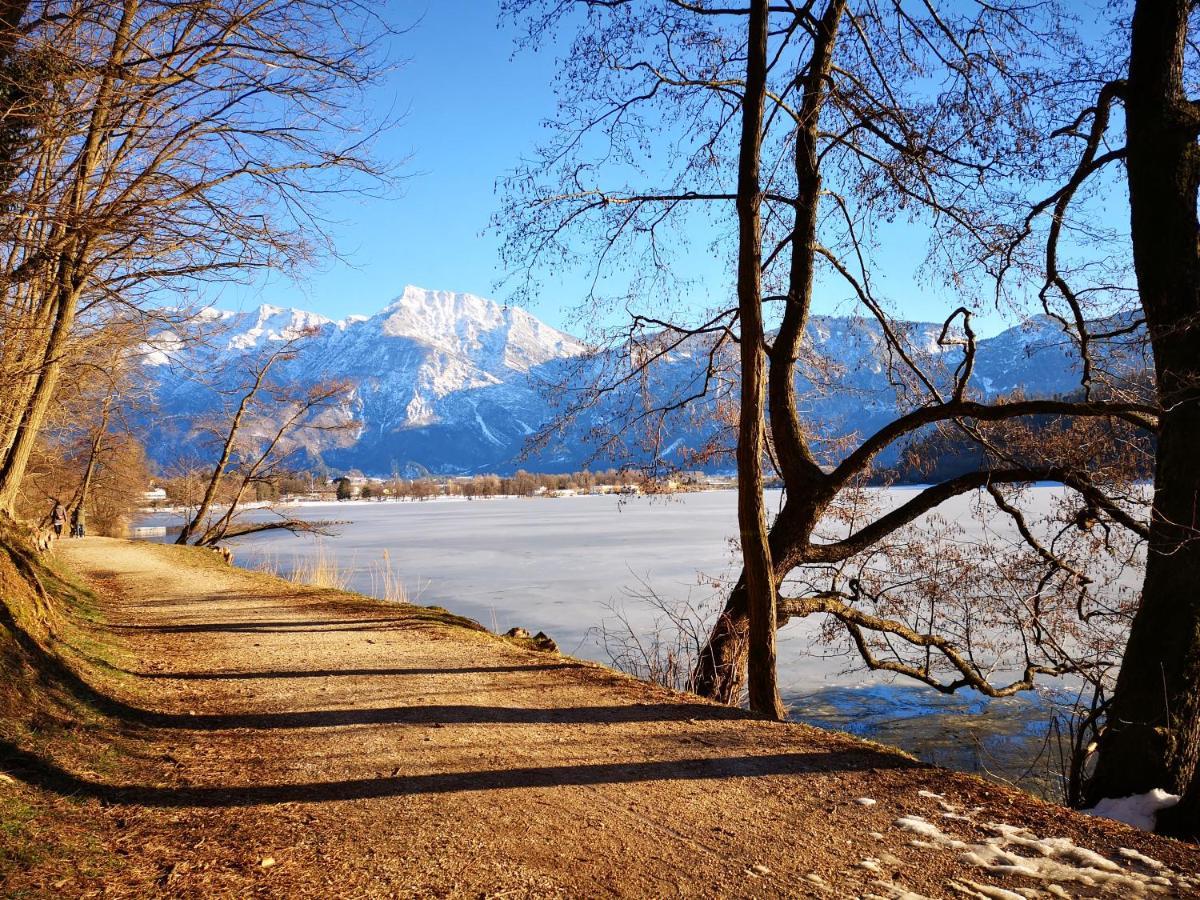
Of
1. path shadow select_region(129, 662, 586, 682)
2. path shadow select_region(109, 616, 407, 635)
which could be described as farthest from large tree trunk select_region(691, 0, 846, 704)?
path shadow select_region(109, 616, 407, 635)

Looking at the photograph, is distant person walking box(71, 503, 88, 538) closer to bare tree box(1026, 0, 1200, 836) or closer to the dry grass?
the dry grass

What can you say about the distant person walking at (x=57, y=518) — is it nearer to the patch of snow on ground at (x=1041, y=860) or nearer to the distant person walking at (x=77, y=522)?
the distant person walking at (x=77, y=522)

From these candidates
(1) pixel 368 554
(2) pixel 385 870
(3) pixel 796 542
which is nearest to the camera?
(2) pixel 385 870

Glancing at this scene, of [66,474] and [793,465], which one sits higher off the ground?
[793,465]

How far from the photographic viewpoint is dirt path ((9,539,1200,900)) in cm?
276

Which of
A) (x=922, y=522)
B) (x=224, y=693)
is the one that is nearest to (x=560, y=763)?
(x=224, y=693)

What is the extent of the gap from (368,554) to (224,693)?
62.6ft

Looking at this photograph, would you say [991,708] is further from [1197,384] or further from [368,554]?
[368,554]

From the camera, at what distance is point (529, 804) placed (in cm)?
344

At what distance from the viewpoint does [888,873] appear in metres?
2.83

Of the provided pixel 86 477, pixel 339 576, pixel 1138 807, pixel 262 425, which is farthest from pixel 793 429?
pixel 86 477

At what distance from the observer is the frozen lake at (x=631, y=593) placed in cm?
858

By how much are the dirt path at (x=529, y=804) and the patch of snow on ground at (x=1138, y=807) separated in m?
1.93

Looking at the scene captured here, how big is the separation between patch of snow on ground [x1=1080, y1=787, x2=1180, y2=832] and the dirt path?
193 cm
